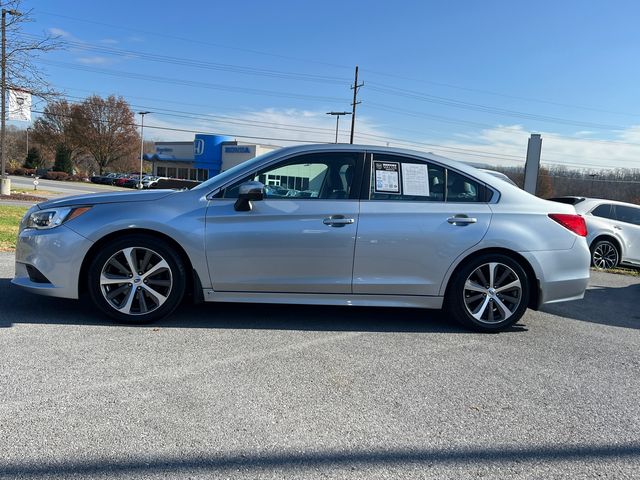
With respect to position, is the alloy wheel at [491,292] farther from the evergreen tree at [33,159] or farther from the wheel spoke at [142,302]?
the evergreen tree at [33,159]

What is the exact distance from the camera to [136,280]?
4.38 meters

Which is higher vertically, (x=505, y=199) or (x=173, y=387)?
(x=505, y=199)

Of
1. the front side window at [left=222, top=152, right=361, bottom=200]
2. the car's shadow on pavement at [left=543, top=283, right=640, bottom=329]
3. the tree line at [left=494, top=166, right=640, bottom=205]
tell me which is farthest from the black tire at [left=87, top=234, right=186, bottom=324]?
the tree line at [left=494, top=166, right=640, bottom=205]

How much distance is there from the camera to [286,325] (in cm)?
468

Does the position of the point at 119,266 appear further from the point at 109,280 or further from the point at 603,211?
the point at 603,211

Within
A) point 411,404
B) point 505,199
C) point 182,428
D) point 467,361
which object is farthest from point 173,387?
point 505,199

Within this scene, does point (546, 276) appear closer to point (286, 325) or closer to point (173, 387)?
point (286, 325)

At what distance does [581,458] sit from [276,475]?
1.62 m

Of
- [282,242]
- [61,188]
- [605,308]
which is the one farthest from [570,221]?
[61,188]

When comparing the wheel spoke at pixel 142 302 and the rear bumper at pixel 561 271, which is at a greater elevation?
the rear bumper at pixel 561 271

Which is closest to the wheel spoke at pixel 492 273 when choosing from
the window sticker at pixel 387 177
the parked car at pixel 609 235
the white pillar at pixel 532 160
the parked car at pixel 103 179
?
the window sticker at pixel 387 177

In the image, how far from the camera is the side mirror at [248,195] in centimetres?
433

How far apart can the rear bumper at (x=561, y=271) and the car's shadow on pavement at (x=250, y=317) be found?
512 millimetres

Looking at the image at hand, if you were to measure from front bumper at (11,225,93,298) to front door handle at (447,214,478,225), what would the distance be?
3.23m
